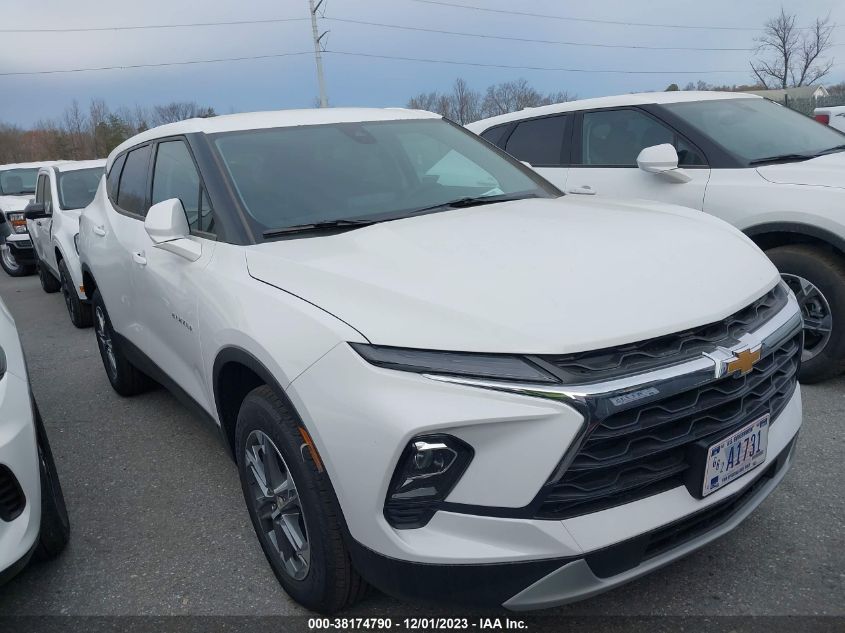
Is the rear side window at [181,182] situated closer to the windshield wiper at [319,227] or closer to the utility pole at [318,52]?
the windshield wiper at [319,227]

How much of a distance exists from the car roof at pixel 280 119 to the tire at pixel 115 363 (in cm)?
132

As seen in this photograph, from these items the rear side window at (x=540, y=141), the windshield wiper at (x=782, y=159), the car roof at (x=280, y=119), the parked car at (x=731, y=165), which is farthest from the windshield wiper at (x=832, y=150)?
the car roof at (x=280, y=119)

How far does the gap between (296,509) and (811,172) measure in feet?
11.9

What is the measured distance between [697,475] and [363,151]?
209 centimetres

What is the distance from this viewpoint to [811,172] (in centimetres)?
423

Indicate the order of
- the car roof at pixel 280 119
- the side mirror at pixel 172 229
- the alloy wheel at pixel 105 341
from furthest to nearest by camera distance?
the alloy wheel at pixel 105 341 → the car roof at pixel 280 119 → the side mirror at pixel 172 229

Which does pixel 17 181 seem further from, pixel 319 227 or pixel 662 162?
pixel 319 227

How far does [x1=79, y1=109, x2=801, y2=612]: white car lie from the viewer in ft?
5.97

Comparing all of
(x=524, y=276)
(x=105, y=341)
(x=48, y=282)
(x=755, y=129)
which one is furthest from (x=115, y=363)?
(x=48, y=282)

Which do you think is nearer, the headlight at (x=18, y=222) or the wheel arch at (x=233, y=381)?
the wheel arch at (x=233, y=381)

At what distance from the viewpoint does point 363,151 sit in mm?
3328

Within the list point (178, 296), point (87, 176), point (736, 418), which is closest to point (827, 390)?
point (736, 418)

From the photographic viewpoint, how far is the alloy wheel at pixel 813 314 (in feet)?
13.3

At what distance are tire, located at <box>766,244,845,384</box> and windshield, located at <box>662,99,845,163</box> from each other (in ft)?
2.67
